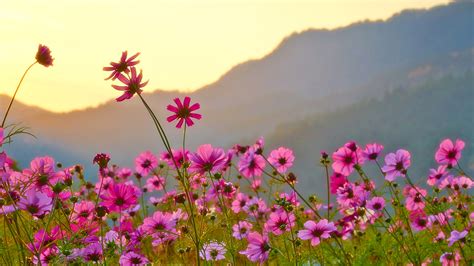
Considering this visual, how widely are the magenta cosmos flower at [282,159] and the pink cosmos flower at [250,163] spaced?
6 cm

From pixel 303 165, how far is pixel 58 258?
23.5 metres

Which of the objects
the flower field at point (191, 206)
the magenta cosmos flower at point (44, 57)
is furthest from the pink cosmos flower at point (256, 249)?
the magenta cosmos flower at point (44, 57)

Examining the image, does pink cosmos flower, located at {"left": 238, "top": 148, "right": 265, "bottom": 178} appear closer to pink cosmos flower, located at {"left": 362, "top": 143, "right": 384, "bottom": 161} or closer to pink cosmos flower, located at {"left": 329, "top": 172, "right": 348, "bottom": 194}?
pink cosmos flower, located at {"left": 329, "top": 172, "right": 348, "bottom": 194}

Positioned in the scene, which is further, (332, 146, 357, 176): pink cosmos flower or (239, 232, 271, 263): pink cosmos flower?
(332, 146, 357, 176): pink cosmos flower

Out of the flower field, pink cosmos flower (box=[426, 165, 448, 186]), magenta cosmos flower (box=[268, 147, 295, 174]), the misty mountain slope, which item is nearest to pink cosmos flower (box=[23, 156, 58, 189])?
the flower field

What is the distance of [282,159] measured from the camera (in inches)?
118

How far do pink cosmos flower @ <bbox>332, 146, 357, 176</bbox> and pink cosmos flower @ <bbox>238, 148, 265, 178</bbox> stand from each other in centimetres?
36

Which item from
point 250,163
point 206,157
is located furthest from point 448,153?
point 206,157

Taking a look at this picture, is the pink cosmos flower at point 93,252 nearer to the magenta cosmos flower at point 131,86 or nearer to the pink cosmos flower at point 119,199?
the pink cosmos flower at point 119,199

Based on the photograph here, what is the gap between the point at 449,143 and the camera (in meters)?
2.97

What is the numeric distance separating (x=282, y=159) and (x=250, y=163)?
0.91 ft

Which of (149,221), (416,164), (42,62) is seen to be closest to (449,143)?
(149,221)

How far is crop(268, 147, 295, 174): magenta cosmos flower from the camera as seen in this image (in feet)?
9.76

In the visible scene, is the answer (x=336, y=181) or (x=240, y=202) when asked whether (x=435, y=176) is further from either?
(x=240, y=202)
